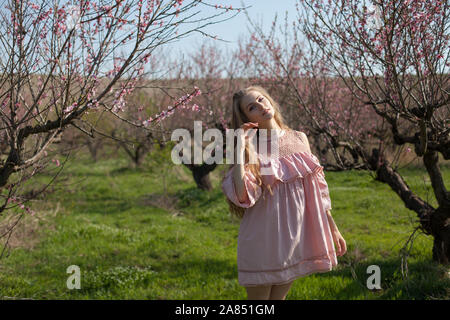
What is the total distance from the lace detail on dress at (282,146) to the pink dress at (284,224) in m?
0.02

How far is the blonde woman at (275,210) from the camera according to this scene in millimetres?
2277

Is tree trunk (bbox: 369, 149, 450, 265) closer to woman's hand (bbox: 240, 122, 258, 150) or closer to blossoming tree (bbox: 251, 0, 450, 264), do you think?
blossoming tree (bbox: 251, 0, 450, 264)

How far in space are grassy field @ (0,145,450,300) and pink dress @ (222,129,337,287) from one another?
169cm

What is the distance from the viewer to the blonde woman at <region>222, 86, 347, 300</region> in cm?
228

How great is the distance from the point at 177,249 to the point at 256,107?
4.40 meters

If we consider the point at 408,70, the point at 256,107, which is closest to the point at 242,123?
the point at 256,107

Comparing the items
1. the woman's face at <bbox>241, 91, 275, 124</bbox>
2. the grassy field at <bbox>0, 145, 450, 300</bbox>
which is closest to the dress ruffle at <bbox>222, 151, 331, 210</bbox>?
the woman's face at <bbox>241, 91, 275, 124</bbox>

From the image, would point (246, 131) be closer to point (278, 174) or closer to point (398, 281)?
point (278, 174)

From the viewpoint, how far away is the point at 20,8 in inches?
106

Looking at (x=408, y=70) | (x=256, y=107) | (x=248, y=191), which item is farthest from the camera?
(x=408, y=70)

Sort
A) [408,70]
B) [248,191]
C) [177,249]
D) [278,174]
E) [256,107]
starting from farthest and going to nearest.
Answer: [177,249] < [408,70] < [256,107] < [278,174] < [248,191]

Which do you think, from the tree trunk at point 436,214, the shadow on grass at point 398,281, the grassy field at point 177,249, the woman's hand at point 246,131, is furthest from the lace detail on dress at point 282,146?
the tree trunk at point 436,214

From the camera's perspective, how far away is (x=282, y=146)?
2533 millimetres
